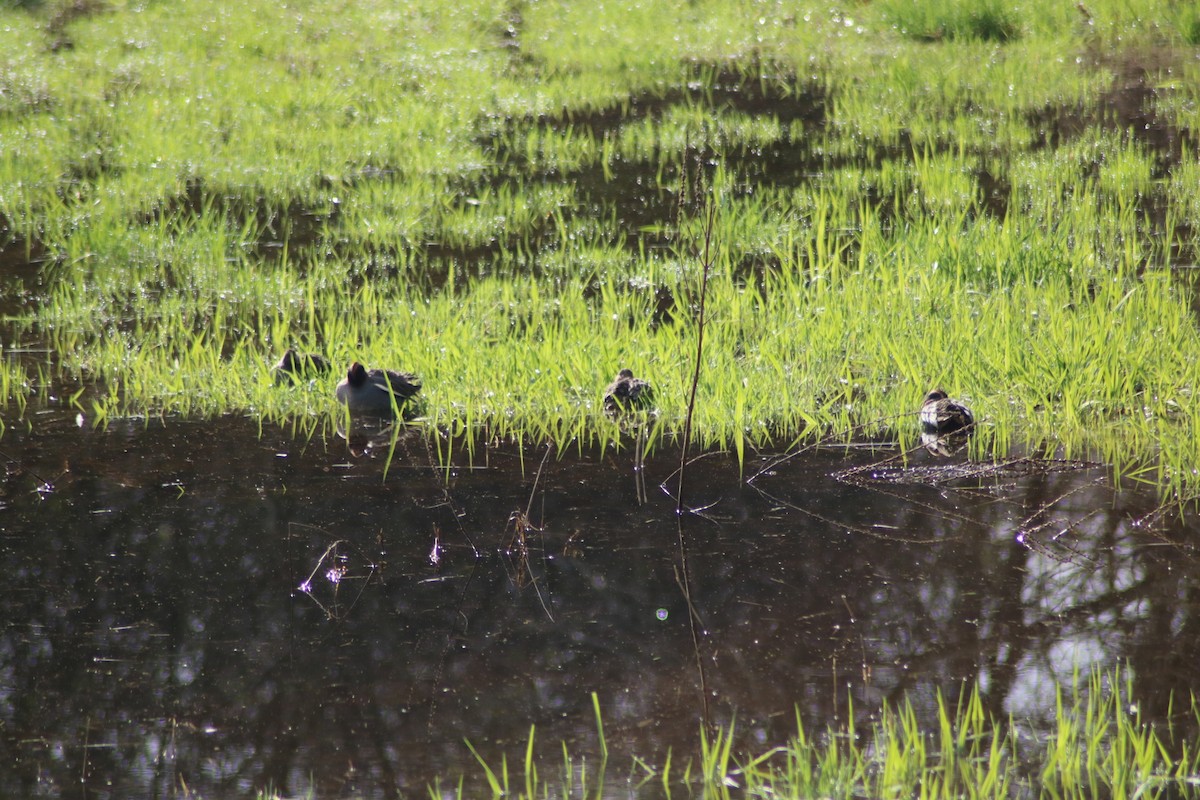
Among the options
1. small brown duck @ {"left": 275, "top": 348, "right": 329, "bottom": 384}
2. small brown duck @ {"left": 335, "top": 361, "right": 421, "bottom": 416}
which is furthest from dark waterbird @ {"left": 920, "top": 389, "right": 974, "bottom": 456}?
small brown duck @ {"left": 275, "top": 348, "right": 329, "bottom": 384}

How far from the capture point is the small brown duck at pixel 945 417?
4668 mm

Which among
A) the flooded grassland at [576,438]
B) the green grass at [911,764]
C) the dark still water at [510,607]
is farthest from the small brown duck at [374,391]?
the green grass at [911,764]

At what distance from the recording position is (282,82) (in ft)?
39.2

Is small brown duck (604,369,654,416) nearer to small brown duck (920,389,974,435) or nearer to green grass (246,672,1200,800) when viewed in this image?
small brown duck (920,389,974,435)

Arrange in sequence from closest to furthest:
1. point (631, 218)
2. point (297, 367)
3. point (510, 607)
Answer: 1. point (510, 607)
2. point (297, 367)
3. point (631, 218)

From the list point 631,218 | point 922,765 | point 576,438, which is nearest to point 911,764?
point 922,765

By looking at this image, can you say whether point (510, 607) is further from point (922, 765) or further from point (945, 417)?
point (945, 417)

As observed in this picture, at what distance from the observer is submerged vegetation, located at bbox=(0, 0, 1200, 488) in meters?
5.15

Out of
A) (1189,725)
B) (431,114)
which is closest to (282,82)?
(431,114)

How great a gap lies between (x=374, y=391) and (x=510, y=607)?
182 centimetres

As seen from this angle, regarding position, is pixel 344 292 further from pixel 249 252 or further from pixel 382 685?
pixel 382 685

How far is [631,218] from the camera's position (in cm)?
825

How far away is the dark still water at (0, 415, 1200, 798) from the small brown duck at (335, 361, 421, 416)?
1.41 ft

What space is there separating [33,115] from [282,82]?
7.09ft
